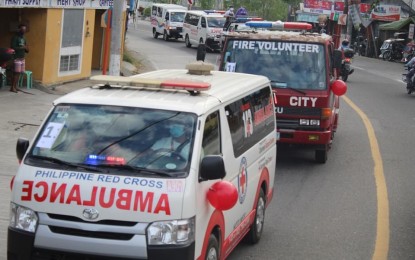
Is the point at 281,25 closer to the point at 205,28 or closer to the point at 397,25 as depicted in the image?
the point at 205,28

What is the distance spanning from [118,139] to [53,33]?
15.1 metres

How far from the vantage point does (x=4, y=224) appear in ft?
30.0

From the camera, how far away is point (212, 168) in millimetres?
6613

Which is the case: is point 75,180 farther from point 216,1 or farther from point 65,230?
point 216,1

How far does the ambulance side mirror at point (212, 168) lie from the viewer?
260 inches

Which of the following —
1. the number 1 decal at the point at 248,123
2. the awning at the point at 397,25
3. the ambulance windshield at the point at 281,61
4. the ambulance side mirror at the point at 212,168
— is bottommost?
the ambulance side mirror at the point at 212,168

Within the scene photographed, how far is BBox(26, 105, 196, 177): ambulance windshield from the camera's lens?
21.9ft

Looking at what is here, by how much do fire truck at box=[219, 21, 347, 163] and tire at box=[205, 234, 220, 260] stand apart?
22.4ft

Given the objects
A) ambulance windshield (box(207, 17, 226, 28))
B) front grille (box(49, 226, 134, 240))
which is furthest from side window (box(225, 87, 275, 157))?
ambulance windshield (box(207, 17, 226, 28))

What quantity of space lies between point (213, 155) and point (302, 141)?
7.27 metres

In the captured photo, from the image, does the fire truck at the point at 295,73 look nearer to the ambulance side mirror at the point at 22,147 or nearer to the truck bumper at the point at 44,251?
the ambulance side mirror at the point at 22,147

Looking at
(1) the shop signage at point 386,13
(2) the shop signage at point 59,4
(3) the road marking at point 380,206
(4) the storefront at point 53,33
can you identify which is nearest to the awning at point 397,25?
(1) the shop signage at point 386,13

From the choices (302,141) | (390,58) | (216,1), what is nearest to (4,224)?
(302,141)

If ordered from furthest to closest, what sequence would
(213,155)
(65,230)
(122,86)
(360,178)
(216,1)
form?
(216,1) < (360,178) < (122,86) < (213,155) < (65,230)
